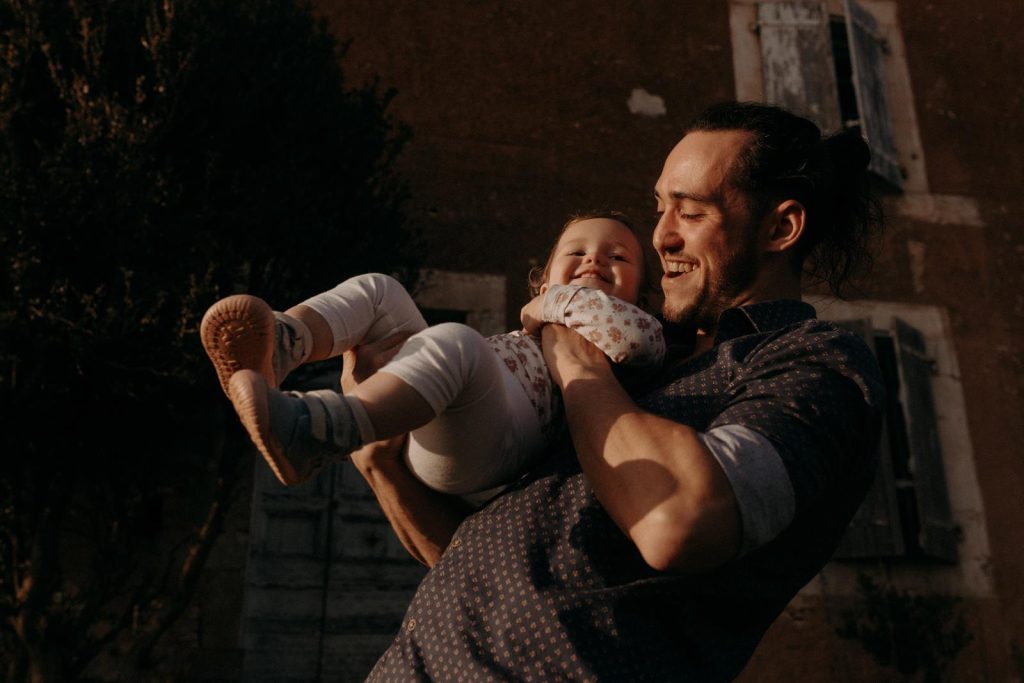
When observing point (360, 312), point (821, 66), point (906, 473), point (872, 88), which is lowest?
point (360, 312)

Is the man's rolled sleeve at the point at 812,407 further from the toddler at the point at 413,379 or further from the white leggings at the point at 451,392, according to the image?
the white leggings at the point at 451,392

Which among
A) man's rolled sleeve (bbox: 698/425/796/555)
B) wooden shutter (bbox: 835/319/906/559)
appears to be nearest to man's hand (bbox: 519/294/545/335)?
man's rolled sleeve (bbox: 698/425/796/555)

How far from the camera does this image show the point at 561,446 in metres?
2.05

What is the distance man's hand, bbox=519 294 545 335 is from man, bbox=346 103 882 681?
0.09 metres

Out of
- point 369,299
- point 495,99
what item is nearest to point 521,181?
point 495,99

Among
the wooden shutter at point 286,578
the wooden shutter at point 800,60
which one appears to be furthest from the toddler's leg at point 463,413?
the wooden shutter at point 800,60

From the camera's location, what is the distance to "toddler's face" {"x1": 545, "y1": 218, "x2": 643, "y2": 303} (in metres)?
2.57

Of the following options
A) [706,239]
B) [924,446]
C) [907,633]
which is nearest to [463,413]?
[706,239]

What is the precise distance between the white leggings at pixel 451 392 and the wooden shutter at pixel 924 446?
6020 mm

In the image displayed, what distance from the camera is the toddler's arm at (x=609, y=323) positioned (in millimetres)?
2010

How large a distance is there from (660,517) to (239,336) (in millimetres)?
735

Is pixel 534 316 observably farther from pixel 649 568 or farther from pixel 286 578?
pixel 286 578

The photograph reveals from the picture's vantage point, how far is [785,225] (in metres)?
2.32

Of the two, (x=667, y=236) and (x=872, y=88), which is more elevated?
(x=872, y=88)
